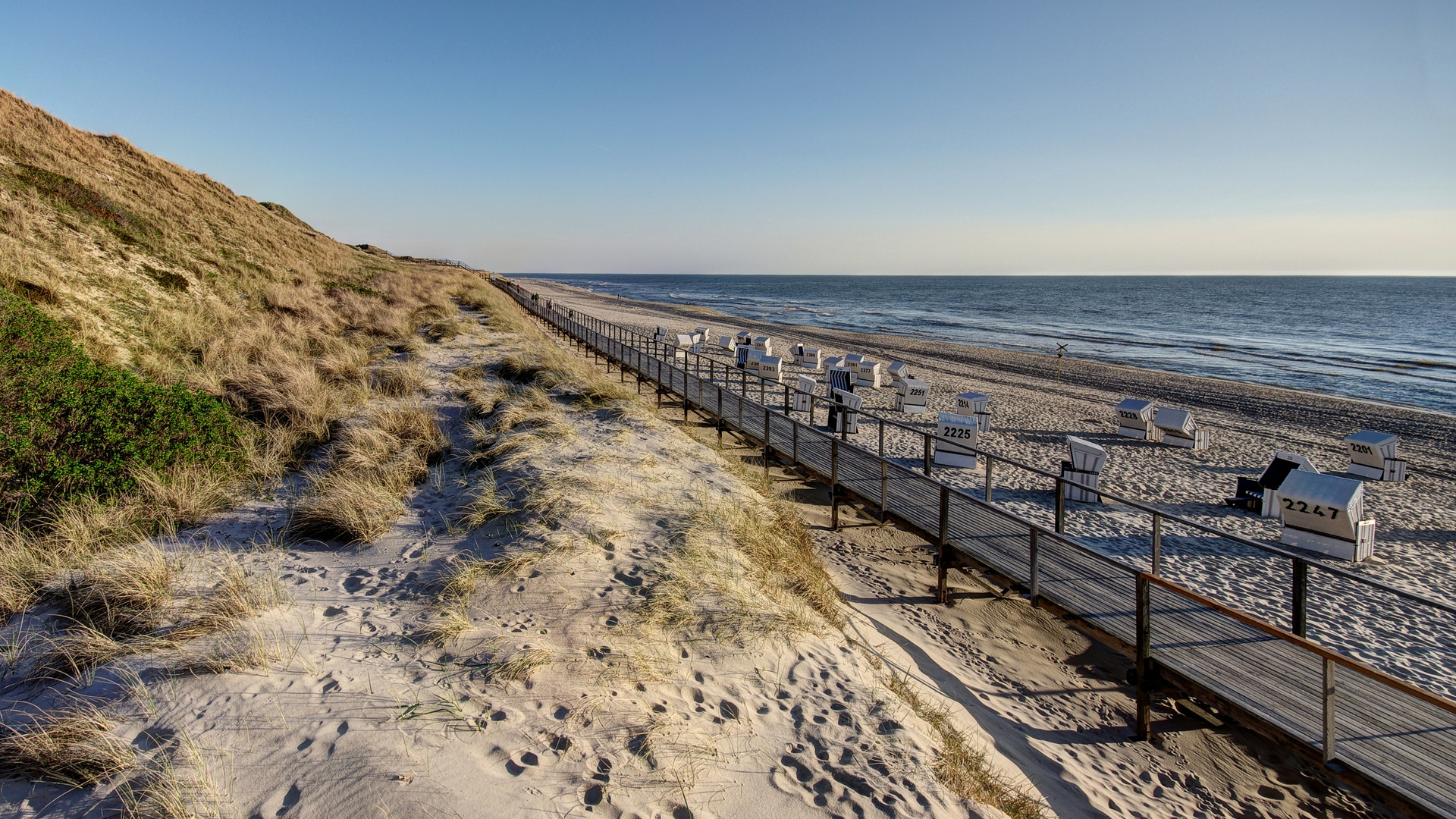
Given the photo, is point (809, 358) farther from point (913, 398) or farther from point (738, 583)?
point (738, 583)

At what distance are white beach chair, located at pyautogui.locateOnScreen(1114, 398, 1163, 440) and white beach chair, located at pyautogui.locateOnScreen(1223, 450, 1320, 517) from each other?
4058 mm

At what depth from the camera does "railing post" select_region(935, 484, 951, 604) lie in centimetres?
713

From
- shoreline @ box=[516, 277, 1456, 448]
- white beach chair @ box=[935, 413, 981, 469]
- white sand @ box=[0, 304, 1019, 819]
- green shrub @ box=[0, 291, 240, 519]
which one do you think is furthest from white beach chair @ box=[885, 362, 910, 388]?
green shrub @ box=[0, 291, 240, 519]

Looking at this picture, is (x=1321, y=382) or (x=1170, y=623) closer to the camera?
(x=1170, y=623)

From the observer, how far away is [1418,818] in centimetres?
371

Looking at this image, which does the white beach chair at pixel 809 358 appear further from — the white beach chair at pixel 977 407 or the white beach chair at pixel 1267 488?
the white beach chair at pixel 1267 488

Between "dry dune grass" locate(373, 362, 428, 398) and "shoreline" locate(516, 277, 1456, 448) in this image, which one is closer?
"dry dune grass" locate(373, 362, 428, 398)

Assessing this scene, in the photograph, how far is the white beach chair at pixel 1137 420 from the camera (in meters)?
14.8

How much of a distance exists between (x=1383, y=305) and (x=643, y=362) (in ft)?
359

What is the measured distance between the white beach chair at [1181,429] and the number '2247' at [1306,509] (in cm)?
565

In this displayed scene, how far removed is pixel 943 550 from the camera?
23.5 feet

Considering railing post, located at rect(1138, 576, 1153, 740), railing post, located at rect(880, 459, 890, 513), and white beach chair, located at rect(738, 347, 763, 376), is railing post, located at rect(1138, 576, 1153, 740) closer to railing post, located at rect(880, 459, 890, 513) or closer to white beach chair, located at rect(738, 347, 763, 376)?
railing post, located at rect(880, 459, 890, 513)

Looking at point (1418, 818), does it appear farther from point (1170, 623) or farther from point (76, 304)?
point (76, 304)

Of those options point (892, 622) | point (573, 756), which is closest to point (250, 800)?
point (573, 756)
